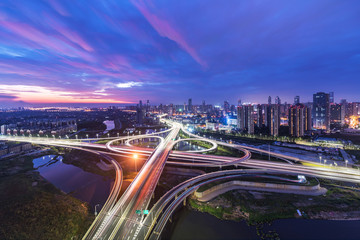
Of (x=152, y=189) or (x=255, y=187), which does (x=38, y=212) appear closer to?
(x=152, y=189)

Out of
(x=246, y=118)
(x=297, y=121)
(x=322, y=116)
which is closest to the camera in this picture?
(x=297, y=121)

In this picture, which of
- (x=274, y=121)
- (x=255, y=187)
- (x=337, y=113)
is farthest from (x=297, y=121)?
(x=337, y=113)

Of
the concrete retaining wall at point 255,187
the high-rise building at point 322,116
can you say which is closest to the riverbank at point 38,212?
the concrete retaining wall at point 255,187

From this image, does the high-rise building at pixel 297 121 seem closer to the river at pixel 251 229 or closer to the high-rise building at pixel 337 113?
the high-rise building at pixel 337 113

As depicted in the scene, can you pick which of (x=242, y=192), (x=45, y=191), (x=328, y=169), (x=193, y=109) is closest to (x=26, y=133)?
(x=45, y=191)

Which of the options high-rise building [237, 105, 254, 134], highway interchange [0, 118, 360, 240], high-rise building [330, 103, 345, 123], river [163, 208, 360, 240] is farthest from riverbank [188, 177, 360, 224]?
high-rise building [330, 103, 345, 123]
